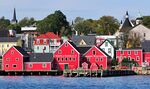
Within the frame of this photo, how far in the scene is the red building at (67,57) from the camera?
116525 mm

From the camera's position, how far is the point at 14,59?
117m

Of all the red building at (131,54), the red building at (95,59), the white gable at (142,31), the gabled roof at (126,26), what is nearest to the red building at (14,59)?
the red building at (95,59)

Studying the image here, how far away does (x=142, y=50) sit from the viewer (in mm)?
122312

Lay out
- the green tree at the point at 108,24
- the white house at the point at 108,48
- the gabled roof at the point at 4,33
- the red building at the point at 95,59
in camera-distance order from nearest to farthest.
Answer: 1. the red building at the point at 95,59
2. the white house at the point at 108,48
3. the gabled roof at the point at 4,33
4. the green tree at the point at 108,24

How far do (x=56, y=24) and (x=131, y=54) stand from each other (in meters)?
47.7

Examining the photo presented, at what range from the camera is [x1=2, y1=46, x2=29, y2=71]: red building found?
117 metres

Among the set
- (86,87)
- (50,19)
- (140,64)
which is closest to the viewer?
(86,87)

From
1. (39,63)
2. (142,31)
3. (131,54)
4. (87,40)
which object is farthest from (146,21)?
(39,63)

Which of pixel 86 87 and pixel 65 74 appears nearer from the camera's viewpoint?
pixel 86 87

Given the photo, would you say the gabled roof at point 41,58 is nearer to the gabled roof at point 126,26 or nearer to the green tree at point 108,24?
the gabled roof at point 126,26

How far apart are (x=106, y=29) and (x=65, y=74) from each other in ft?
222

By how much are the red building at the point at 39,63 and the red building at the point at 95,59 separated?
591cm

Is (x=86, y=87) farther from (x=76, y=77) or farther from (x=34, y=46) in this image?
(x=34, y=46)

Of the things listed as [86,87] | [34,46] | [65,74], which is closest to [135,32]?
[34,46]
